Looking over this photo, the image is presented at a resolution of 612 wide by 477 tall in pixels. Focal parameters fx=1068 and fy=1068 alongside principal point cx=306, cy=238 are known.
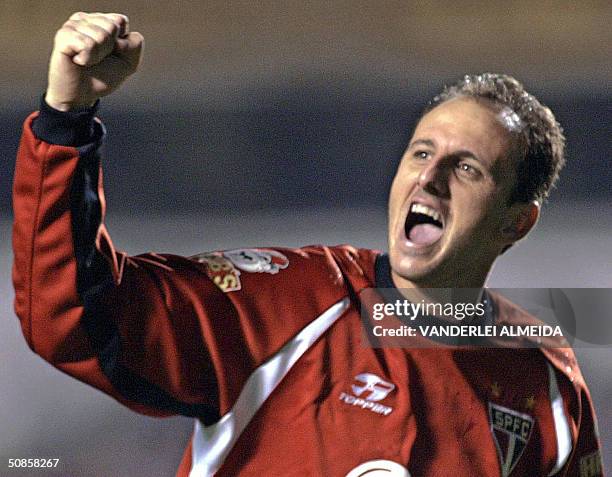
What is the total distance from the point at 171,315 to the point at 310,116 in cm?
42

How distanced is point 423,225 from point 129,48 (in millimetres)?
490

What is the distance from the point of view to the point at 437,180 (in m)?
1.42

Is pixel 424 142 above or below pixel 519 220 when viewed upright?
above

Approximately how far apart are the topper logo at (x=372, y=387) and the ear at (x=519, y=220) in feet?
0.91

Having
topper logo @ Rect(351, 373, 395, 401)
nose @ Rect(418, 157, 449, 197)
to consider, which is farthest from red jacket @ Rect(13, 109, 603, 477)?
nose @ Rect(418, 157, 449, 197)

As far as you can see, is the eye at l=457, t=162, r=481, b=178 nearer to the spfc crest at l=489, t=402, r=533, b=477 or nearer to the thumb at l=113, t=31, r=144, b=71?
the spfc crest at l=489, t=402, r=533, b=477

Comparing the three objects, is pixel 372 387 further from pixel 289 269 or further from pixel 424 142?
pixel 424 142

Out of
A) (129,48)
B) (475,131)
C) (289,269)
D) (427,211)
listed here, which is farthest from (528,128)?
(129,48)

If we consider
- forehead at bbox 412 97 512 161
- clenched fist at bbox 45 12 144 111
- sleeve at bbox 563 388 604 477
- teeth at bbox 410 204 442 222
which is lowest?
sleeve at bbox 563 388 604 477

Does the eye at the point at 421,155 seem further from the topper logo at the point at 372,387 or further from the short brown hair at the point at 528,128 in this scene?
the topper logo at the point at 372,387

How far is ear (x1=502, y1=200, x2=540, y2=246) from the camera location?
58.2 inches

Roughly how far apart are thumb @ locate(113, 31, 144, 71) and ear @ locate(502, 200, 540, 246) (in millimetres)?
587

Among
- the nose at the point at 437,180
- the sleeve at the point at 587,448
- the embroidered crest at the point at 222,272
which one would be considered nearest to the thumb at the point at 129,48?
the embroidered crest at the point at 222,272

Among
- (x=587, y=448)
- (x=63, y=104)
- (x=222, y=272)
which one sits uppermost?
(x=63, y=104)
